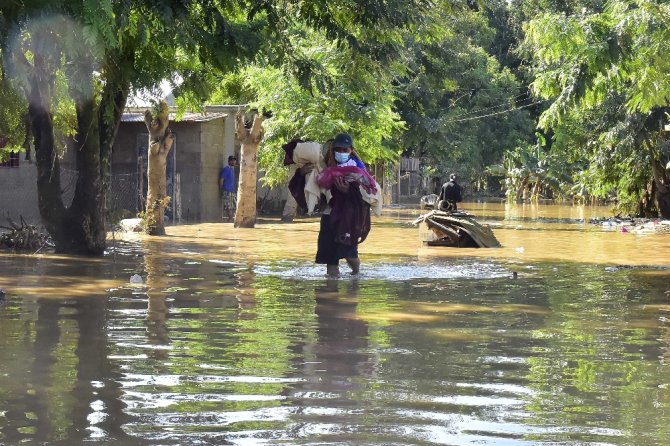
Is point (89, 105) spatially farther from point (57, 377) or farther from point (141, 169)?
point (141, 169)

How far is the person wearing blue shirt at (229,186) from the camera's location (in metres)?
30.8

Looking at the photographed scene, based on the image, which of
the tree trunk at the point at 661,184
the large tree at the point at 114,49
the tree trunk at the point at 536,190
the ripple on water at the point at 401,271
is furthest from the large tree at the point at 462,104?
the large tree at the point at 114,49

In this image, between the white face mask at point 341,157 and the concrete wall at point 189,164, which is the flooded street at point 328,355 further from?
the concrete wall at point 189,164

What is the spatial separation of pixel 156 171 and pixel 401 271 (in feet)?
30.1

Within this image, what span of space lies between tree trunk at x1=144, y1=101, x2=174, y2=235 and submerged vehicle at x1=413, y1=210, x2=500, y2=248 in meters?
5.56

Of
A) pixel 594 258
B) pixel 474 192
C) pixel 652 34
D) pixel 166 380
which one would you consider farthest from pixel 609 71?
pixel 474 192

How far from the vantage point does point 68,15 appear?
405 inches

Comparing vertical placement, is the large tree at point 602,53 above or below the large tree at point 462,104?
below

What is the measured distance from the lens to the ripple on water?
576 inches

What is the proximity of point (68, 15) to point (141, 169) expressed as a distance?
19572mm

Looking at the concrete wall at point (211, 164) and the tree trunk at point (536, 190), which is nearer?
the concrete wall at point (211, 164)

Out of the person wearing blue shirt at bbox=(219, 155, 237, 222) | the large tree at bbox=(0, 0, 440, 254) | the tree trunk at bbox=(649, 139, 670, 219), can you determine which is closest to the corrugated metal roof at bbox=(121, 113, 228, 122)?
the person wearing blue shirt at bbox=(219, 155, 237, 222)

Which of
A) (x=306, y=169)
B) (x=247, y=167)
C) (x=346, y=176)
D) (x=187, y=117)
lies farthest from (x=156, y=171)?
(x=346, y=176)

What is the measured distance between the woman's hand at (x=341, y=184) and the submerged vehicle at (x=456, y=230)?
816 centimetres
